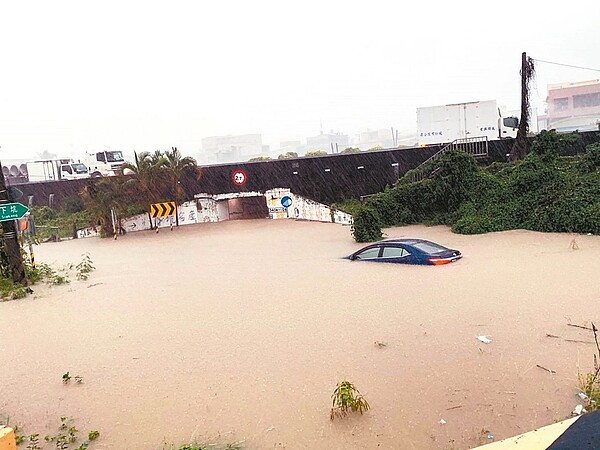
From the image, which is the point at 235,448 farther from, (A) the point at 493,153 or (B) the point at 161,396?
(A) the point at 493,153

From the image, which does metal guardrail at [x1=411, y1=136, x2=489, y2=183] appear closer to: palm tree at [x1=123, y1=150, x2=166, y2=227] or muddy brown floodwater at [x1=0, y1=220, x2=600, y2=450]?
muddy brown floodwater at [x1=0, y1=220, x2=600, y2=450]

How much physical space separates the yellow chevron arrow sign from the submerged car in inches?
568

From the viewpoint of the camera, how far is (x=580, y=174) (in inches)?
771

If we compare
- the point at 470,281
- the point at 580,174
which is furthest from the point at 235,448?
the point at 580,174

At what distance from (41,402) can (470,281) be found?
8322mm

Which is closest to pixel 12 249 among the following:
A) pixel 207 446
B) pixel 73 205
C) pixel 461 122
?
pixel 207 446

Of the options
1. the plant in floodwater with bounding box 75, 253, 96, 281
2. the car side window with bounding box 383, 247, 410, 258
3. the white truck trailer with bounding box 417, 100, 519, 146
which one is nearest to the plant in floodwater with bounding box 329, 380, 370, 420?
the car side window with bounding box 383, 247, 410, 258

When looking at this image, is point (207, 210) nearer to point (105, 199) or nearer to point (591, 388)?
point (105, 199)

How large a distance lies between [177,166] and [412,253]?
631 inches

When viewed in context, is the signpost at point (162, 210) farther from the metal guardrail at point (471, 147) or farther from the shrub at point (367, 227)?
the metal guardrail at point (471, 147)

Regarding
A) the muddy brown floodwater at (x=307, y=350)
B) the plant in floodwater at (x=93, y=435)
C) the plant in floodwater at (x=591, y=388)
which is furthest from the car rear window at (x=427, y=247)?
the plant in floodwater at (x=93, y=435)

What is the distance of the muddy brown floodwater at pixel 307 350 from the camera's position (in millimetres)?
5758

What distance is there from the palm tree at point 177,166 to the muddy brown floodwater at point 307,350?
11104 millimetres

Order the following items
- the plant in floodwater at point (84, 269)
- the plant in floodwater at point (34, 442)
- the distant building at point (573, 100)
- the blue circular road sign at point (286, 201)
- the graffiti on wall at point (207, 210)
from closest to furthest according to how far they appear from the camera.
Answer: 1. the plant in floodwater at point (34, 442)
2. the plant in floodwater at point (84, 269)
3. the blue circular road sign at point (286, 201)
4. the graffiti on wall at point (207, 210)
5. the distant building at point (573, 100)
